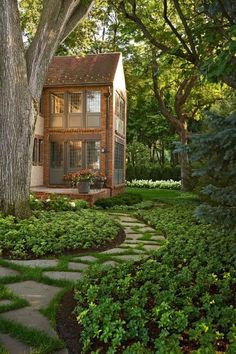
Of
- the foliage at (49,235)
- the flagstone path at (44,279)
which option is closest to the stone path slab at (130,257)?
the flagstone path at (44,279)

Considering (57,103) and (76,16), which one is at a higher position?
(76,16)

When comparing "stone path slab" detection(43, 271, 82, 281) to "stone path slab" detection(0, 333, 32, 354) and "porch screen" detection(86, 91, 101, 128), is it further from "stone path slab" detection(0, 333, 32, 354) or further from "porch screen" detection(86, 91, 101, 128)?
"porch screen" detection(86, 91, 101, 128)

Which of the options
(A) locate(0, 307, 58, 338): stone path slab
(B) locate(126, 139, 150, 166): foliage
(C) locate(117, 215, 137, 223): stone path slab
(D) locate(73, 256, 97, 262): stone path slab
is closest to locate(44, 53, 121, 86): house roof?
(C) locate(117, 215, 137, 223): stone path slab

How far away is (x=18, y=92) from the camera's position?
346 inches

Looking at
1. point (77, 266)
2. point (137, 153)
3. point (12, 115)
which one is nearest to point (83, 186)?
point (12, 115)

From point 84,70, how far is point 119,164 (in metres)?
5.42

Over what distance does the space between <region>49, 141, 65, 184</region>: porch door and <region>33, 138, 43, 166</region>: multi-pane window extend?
0.53 m

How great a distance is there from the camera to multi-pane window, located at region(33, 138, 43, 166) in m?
20.7

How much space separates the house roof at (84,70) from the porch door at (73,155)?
310cm

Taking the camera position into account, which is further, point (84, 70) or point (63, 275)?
point (84, 70)

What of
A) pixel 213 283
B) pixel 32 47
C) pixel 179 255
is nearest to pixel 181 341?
pixel 213 283

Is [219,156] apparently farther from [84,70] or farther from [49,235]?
[84,70]

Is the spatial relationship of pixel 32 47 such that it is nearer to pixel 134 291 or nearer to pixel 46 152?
pixel 134 291

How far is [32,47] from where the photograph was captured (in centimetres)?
912
